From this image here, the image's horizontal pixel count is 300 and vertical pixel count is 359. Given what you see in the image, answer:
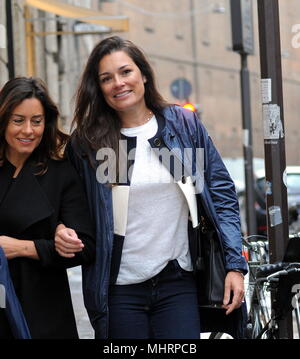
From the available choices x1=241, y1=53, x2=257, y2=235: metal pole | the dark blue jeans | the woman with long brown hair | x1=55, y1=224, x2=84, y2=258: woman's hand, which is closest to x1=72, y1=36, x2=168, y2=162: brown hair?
the woman with long brown hair

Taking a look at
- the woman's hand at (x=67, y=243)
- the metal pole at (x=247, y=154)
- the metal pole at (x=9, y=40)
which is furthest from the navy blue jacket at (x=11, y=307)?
the metal pole at (x=247, y=154)

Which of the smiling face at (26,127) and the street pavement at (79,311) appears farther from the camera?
the street pavement at (79,311)

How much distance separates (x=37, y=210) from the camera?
326cm

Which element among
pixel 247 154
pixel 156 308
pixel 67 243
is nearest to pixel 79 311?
pixel 247 154

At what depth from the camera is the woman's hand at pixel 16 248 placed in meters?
3.18

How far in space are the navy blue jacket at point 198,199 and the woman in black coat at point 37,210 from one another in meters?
0.05

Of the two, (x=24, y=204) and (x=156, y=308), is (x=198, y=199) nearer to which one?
(x=156, y=308)

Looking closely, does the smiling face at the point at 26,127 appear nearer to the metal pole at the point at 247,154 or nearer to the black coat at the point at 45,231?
the black coat at the point at 45,231

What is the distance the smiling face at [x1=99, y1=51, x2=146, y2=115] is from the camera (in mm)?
3453

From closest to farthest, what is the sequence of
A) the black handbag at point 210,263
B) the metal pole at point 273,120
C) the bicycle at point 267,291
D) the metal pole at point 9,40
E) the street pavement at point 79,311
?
the black handbag at point 210,263, the bicycle at point 267,291, the metal pole at point 273,120, the street pavement at point 79,311, the metal pole at point 9,40

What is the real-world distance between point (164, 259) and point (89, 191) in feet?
1.26

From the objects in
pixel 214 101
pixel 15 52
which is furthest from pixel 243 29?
pixel 214 101

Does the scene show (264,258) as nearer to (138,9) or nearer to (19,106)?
(19,106)

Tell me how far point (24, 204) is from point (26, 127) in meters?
0.28
